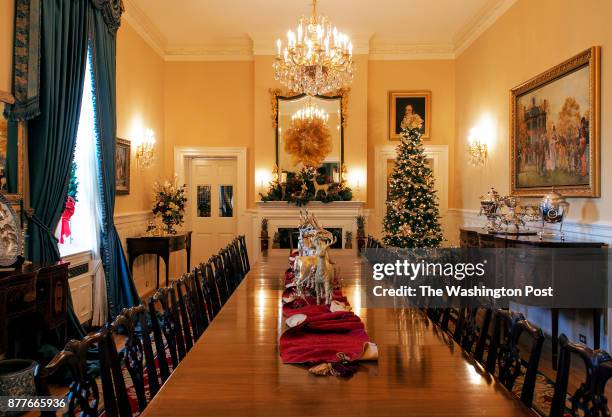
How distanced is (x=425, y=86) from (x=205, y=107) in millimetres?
3999

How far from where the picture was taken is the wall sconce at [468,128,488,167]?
662 centimetres

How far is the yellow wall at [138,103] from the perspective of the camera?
6.07m

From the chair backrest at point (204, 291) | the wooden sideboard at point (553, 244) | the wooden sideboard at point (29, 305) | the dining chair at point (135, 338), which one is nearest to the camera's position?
the dining chair at point (135, 338)

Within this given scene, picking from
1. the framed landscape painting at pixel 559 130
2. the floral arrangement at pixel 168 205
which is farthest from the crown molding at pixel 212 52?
the framed landscape painting at pixel 559 130

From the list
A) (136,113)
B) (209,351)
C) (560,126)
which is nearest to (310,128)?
(136,113)

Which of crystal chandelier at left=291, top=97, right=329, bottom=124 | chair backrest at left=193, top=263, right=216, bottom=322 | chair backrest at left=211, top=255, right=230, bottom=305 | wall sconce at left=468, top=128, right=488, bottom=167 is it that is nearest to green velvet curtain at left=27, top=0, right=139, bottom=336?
chair backrest at left=211, top=255, right=230, bottom=305

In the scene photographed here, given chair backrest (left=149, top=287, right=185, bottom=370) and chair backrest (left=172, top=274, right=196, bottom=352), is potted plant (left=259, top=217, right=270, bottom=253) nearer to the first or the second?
chair backrest (left=172, top=274, right=196, bottom=352)

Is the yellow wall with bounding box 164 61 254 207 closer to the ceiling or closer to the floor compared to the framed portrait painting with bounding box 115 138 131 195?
closer to the ceiling

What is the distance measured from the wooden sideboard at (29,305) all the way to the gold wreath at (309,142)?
15.2 feet

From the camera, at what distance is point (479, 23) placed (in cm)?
667

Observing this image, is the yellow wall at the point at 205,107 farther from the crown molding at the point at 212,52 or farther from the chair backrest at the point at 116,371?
the chair backrest at the point at 116,371

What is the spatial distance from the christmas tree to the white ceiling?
1.73 metres

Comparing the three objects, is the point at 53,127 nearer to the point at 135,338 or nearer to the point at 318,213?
the point at 135,338

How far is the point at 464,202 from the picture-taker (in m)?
7.43
